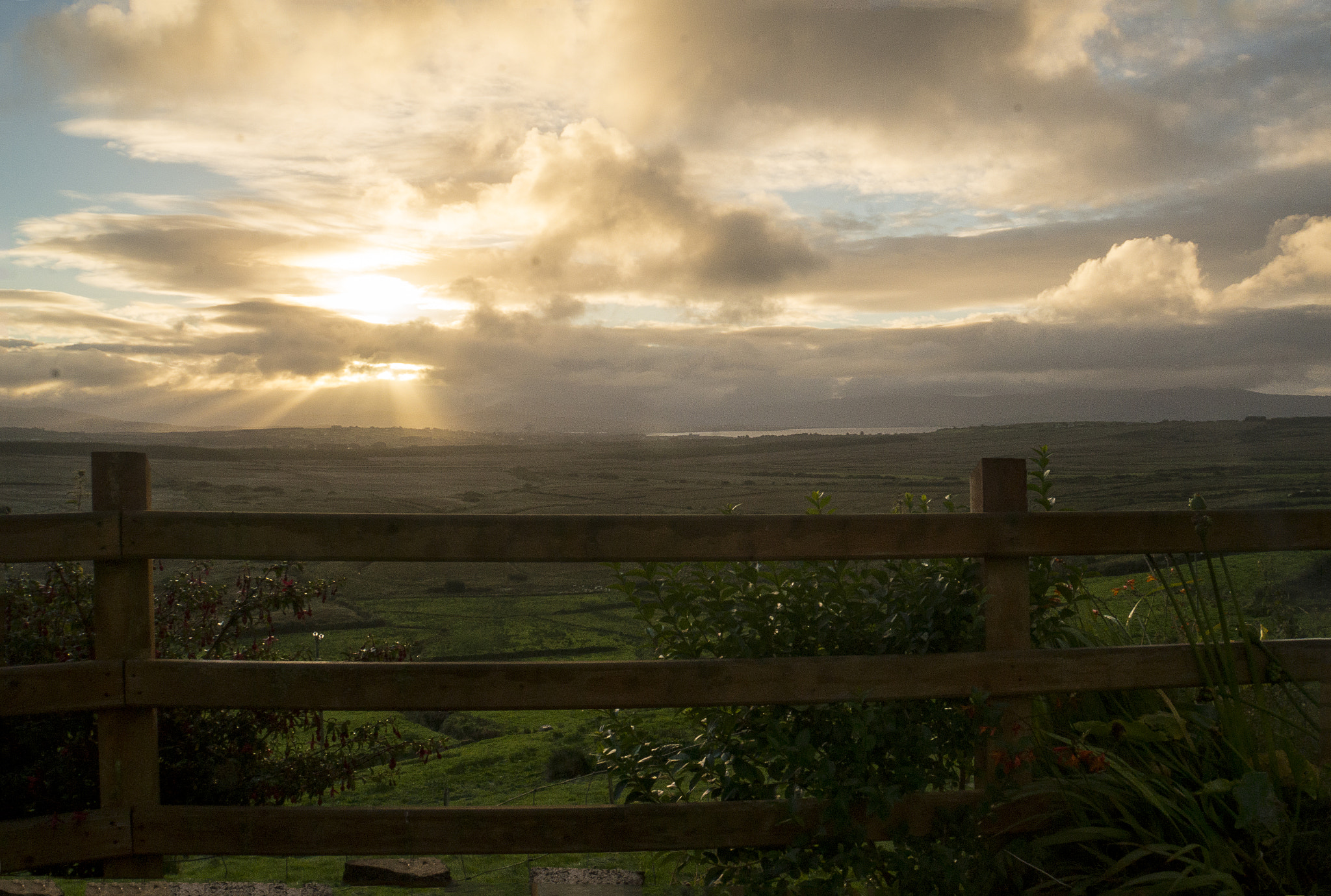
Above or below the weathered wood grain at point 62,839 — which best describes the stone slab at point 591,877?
below

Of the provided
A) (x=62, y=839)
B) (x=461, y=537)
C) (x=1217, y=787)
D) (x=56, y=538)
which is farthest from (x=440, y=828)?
(x=1217, y=787)

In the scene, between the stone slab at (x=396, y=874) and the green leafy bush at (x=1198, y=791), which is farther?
the stone slab at (x=396, y=874)

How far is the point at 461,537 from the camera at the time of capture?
120 inches

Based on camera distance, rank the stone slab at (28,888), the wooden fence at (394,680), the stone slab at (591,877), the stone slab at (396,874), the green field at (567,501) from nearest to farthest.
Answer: the stone slab at (28,888) → the wooden fence at (394,680) → the stone slab at (591,877) → the stone slab at (396,874) → the green field at (567,501)

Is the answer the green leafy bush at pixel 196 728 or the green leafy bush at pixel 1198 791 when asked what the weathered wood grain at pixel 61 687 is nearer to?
the green leafy bush at pixel 196 728

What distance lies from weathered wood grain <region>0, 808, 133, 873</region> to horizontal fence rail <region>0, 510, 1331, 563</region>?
3.17 ft

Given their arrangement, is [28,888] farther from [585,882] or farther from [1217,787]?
[1217,787]

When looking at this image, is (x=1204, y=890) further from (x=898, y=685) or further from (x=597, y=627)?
(x=597, y=627)

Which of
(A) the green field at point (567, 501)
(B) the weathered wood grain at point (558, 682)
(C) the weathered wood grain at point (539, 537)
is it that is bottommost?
(A) the green field at point (567, 501)

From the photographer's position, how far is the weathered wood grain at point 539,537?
304 cm

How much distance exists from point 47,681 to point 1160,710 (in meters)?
4.58

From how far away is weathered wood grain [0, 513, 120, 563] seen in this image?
3.00m

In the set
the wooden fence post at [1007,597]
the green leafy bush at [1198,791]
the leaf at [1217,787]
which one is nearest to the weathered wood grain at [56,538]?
the wooden fence post at [1007,597]

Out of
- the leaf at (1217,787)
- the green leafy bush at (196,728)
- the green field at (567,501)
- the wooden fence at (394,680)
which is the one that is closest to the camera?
the leaf at (1217,787)
